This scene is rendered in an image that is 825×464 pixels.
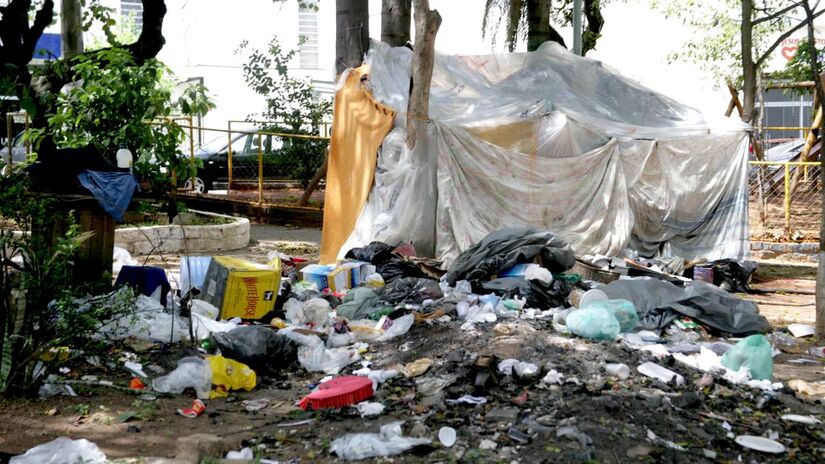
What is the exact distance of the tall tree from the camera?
541 inches

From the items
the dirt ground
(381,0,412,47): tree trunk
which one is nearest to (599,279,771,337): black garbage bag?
the dirt ground

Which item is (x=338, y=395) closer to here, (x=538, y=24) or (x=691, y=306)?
(x=691, y=306)

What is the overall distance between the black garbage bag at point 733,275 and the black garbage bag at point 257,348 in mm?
6250

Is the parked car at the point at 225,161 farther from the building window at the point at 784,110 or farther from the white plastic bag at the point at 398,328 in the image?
the building window at the point at 784,110

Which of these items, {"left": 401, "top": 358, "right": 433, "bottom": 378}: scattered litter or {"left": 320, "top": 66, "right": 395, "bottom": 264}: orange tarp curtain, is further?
{"left": 320, "top": 66, "right": 395, "bottom": 264}: orange tarp curtain

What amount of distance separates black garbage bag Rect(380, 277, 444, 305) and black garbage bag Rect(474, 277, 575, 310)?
54cm

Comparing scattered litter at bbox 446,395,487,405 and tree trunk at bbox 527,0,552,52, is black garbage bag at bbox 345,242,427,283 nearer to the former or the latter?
scattered litter at bbox 446,395,487,405

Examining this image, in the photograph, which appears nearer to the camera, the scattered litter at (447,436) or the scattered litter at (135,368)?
the scattered litter at (447,436)

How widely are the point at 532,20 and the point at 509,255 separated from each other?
6.42m

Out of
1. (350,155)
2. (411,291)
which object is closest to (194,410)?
(411,291)

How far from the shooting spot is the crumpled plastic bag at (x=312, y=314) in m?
7.17

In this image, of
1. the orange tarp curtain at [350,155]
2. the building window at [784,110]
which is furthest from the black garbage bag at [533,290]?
the building window at [784,110]

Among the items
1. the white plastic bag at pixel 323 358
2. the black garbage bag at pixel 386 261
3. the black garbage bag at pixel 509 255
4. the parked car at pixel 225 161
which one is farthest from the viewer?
the parked car at pixel 225 161

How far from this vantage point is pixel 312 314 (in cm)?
717
